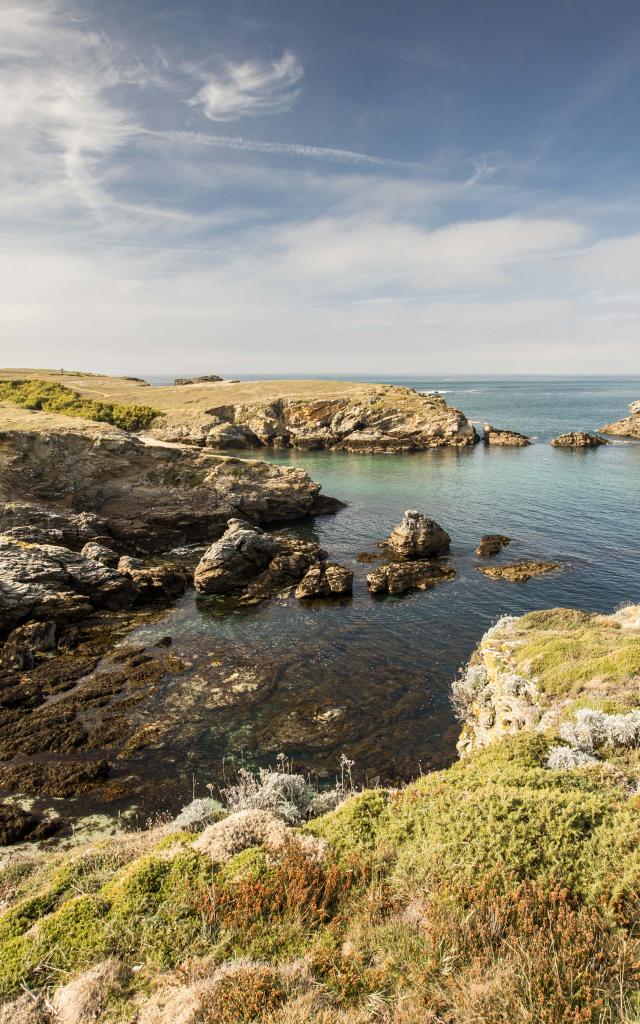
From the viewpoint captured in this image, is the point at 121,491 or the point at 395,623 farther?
the point at 121,491

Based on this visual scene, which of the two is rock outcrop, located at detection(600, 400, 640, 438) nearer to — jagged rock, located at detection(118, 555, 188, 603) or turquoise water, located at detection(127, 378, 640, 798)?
turquoise water, located at detection(127, 378, 640, 798)

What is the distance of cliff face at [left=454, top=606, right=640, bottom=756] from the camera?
14508 mm

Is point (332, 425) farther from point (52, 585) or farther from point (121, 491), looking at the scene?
point (52, 585)

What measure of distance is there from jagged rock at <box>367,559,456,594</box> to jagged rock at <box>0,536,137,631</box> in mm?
16985

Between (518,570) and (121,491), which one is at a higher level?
(121,491)

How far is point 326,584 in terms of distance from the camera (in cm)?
3488

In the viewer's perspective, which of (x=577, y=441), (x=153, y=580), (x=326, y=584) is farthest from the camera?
(x=577, y=441)

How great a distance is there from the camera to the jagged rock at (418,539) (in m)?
40.6

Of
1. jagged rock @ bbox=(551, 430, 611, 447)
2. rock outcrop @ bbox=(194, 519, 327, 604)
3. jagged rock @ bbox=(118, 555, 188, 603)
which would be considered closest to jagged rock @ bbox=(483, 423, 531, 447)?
jagged rock @ bbox=(551, 430, 611, 447)

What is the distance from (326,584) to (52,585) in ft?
58.8

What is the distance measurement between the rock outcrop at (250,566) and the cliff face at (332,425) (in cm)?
6321

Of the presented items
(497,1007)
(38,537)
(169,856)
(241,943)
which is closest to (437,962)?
(497,1007)

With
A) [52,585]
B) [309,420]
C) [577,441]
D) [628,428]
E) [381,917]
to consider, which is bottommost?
[52,585]

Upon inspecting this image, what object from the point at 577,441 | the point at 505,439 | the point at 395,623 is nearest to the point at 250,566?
the point at 395,623
